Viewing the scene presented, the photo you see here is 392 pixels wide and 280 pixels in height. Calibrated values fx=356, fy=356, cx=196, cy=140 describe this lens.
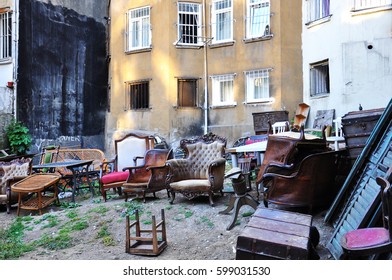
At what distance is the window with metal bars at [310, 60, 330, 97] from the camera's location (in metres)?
10.4

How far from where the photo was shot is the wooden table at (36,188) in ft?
18.6

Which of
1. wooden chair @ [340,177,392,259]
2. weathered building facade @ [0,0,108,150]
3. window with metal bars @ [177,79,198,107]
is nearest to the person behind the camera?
wooden chair @ [340,177,392,259]

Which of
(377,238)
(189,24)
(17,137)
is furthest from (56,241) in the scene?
(189,24)

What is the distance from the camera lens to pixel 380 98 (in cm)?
877

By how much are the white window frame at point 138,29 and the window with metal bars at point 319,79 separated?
5.63m

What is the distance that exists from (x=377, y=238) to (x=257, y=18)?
1068 cm

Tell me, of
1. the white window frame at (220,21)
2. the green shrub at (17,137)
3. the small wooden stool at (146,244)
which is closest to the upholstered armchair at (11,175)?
the small wooden stool at (146,244)

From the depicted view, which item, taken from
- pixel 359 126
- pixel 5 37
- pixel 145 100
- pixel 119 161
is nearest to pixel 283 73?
pixel 145 100

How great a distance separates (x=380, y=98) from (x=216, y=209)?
20.0 ft

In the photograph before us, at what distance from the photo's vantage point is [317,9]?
34.1 ft

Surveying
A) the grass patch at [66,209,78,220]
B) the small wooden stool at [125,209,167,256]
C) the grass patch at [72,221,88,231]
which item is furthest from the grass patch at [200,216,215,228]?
the grass patch at [66,209,78,220]

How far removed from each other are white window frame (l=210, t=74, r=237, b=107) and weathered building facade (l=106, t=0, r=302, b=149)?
0.03 metres

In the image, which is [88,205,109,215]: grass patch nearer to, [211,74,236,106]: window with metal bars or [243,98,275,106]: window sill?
[243,98,275,106]: window sill

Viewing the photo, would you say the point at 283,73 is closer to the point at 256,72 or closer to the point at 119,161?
the point at 256,72
